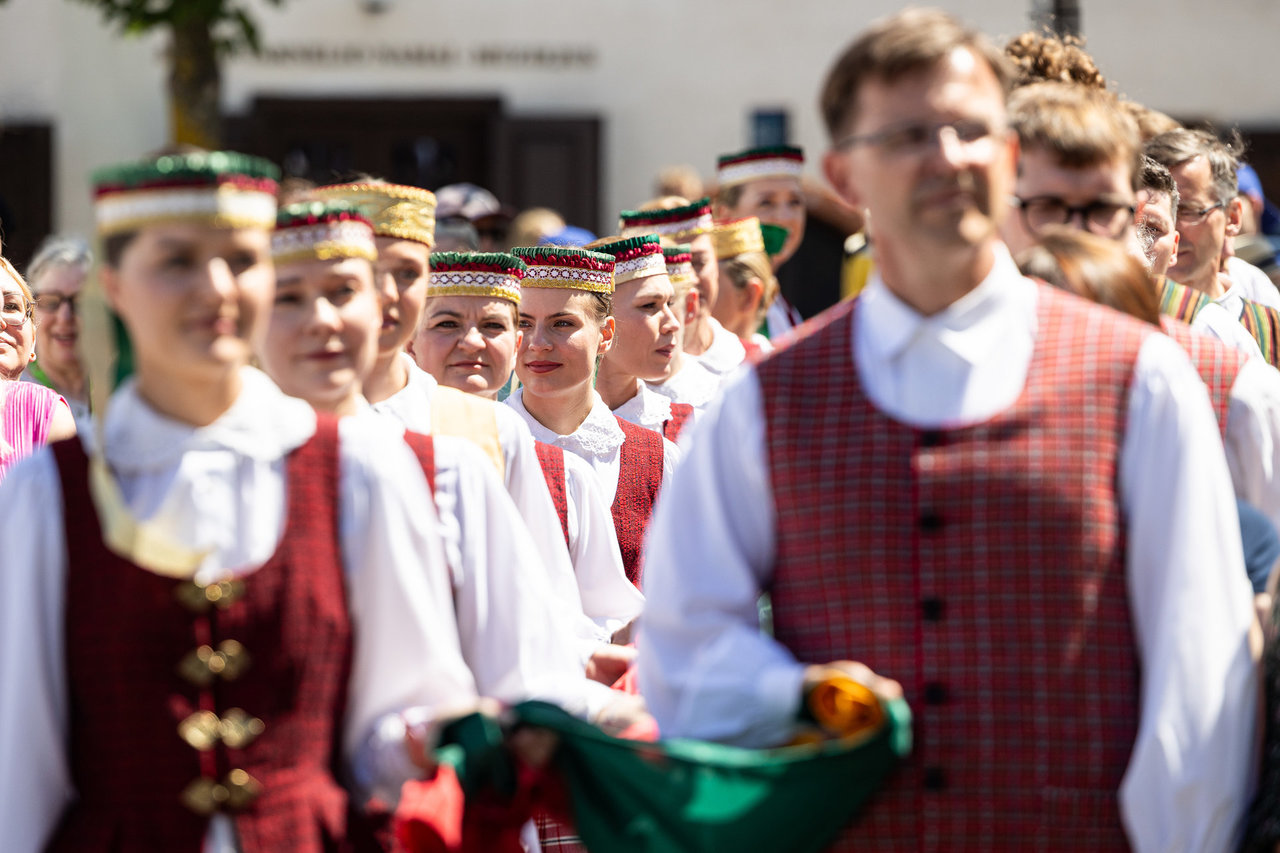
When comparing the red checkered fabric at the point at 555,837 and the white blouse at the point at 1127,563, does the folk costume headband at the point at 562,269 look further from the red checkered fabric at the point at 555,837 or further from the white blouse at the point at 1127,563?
the white blouse at the point at 1127,563

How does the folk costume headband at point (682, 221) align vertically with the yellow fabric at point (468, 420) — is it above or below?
above

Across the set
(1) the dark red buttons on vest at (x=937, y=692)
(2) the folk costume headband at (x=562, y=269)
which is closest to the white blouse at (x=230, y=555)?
(1) the dark red buttons on vest at (x=937, y=692)

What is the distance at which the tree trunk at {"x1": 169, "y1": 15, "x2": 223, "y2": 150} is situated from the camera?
12.3m

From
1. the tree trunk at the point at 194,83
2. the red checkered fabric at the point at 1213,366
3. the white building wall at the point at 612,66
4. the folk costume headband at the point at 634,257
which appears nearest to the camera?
the red checkered fabric at the point at 1213,366

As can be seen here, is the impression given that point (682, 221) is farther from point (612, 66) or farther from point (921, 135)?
point (612, 66)

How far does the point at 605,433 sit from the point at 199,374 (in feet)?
8.21

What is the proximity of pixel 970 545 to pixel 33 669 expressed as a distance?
1.40m

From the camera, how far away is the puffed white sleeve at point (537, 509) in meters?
3.68

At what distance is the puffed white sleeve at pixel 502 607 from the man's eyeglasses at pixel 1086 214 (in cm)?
118

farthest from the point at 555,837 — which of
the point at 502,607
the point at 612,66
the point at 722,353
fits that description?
the point at 612,66

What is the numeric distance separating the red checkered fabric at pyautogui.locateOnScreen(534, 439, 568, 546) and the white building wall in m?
11.0

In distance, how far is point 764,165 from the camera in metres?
7.85

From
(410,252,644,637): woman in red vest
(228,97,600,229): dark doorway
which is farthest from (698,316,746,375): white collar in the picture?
(228,97,600,229): dark doorway

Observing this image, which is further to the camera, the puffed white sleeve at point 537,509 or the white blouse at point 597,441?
the white blouse at point 597,441
